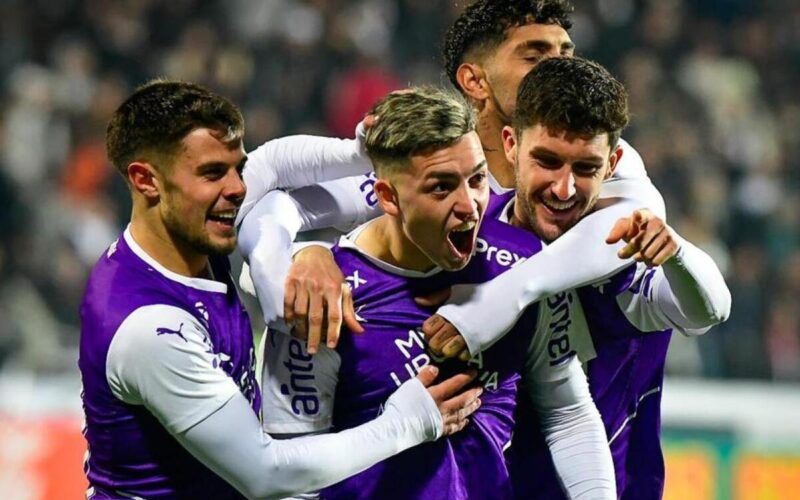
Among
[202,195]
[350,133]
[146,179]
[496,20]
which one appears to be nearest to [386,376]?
[202,195]

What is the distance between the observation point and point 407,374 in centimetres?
282

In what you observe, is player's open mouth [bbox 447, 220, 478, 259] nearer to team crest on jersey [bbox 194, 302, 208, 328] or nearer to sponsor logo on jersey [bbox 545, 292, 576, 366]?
sponsor logo on jersey [bbox 545, 292, 576, 366]

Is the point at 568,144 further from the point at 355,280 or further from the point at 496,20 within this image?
the point at 496,20

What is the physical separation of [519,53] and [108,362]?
1.21m

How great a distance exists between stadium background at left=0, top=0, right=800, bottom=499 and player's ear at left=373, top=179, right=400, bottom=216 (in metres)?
3.38

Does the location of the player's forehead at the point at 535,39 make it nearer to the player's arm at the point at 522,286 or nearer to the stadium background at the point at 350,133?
the player's arm at the point at 522,286

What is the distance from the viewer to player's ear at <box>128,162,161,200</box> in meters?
2.79

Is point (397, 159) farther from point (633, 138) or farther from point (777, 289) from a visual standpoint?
point (633, 138)

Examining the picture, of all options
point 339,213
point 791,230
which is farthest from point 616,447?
point 791,230

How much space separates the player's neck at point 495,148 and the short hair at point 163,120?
24.3 inches

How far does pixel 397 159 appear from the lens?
275 centimetres

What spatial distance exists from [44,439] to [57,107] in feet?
9.29

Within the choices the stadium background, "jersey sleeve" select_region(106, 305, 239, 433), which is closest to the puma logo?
"jersey sleeve" select_region(106, 305, 239, 433)

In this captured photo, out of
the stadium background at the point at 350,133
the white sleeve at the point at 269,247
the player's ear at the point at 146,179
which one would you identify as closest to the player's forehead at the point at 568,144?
the white sleeve at the point at 269,247
